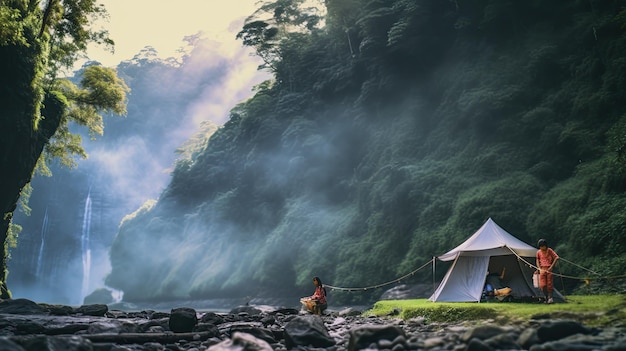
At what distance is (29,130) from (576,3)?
108ft

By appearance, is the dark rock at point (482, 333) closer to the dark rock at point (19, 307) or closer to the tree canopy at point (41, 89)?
the dark rock at point (19, 307)

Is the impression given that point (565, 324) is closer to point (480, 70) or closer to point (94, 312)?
point (94, 312)

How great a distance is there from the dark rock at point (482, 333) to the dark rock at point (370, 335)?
108 centimetres

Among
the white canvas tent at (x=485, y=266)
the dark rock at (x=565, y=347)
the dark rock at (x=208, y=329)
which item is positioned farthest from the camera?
the white canvas tent at (x=485, y=266)

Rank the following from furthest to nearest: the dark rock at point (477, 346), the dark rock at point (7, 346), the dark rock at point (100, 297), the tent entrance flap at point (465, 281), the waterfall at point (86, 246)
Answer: the waterfall at point (86, 246) < the dark rock at point (100, 297) < the tent entrance flap at point (465, 281) < the dark rock at point (477, 346) < the dark rock at point (7, 346)

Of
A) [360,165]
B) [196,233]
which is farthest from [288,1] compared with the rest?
[196,233]

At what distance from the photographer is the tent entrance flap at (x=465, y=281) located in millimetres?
13859

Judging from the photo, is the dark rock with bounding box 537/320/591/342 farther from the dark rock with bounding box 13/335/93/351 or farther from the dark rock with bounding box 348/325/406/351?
the dark rock with bounding box 13/335/93/351

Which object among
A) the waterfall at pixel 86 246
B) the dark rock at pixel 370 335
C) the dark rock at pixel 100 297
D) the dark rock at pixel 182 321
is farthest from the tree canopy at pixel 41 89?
the waterfall at pixel 86 246

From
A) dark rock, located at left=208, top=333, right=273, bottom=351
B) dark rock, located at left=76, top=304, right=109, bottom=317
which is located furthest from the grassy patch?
dark rock, located at left=76, top=304, right=109, bottom=317

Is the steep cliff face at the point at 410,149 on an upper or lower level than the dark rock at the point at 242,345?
upper

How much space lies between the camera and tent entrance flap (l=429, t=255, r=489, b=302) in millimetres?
13859

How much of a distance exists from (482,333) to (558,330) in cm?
106

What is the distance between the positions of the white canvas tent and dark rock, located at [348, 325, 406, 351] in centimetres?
758
